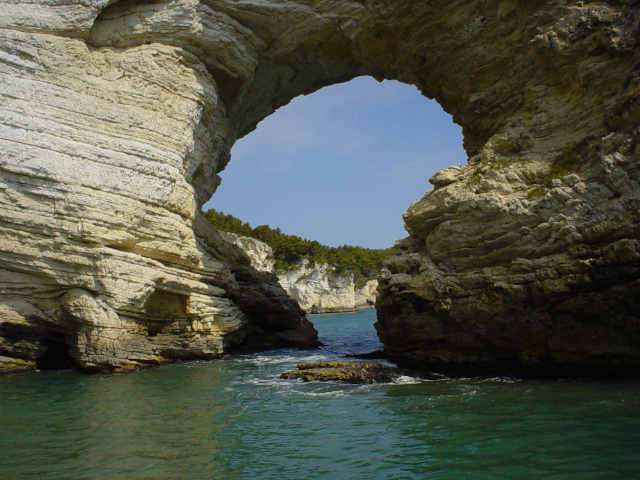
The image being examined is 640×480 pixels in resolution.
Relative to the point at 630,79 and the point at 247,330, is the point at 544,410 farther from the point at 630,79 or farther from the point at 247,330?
the point at 247,330

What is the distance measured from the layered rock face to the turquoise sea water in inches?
84.6

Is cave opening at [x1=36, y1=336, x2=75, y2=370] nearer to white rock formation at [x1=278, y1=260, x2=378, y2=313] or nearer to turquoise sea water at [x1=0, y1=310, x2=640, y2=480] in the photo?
turquoise sea water at [x1=0, y1=310, x2=640, y2=480]

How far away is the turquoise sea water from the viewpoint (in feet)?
21.7

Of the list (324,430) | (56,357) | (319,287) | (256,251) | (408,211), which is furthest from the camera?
(319,287)

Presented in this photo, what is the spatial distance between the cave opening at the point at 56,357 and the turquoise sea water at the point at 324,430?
3.55m

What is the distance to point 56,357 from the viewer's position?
56.1ft

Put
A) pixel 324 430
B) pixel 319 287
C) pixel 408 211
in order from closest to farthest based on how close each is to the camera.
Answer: pixel 324 430 < pixel 408 211 < pixel 319 287

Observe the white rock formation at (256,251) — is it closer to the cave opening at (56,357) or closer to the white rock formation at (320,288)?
the white rock formation at (320,288)

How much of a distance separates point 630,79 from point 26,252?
18028 mm

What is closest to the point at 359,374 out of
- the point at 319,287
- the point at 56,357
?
the point at 56,357

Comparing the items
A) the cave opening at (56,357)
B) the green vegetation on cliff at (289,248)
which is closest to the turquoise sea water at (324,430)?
the cave opening at (56,357)

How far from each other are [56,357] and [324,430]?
13.1 meters

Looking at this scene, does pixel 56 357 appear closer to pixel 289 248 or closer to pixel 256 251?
pixel 256 251

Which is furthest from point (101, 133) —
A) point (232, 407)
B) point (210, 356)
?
point (232, 407)
